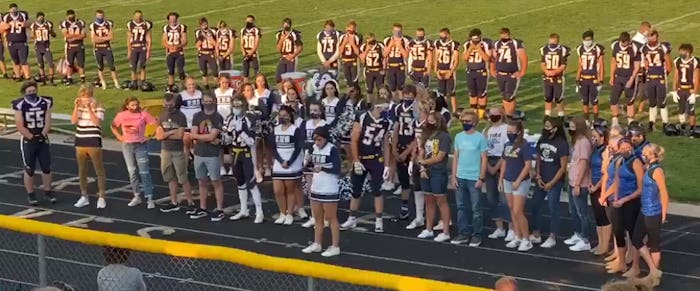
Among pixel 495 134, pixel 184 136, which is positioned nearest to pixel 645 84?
pixel 495 134

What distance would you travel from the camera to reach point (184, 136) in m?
15.2

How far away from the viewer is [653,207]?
11922mm

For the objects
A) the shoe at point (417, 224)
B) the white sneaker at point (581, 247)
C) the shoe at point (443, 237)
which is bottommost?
the white sneaker at point (581, 247)

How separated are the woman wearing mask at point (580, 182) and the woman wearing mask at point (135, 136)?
5.25 m

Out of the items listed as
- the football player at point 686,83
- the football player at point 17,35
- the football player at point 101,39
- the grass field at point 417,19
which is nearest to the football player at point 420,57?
the grass field at point 417,19

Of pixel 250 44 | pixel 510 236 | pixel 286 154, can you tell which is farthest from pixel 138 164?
pixel 250 44

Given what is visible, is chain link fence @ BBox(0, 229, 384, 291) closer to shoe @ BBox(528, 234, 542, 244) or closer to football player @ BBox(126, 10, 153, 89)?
shoe @ BBox(528, 234, 542, 244)

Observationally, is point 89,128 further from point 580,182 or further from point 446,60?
point 446,60

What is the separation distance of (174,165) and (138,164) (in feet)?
1.74

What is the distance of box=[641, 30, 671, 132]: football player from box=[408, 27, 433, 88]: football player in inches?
145

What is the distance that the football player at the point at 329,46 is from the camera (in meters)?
22.5

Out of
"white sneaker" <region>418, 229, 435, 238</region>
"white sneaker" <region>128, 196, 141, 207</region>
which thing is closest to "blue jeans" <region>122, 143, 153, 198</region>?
"white sneaker" <region>128, 196, 141, 207</region>

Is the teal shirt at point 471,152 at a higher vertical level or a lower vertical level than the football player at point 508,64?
lower

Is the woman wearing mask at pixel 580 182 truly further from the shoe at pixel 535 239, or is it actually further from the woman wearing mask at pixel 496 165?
the woman wearing mask at pixel 496 165
